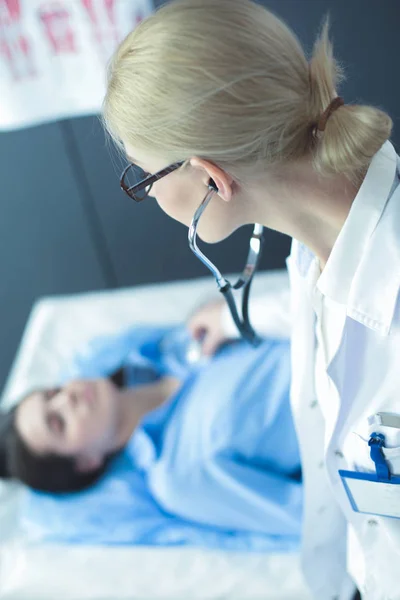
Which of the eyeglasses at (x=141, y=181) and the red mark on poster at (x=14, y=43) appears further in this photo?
the red mark on poster at (x=14, y=43)

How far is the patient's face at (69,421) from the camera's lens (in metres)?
1.69

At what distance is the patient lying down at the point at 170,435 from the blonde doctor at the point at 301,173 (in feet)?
1.76

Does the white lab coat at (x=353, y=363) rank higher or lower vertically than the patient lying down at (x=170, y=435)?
higher

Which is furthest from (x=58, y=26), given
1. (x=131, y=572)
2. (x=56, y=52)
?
(x=131, y=572)

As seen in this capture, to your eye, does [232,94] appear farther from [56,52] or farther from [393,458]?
[56,52]

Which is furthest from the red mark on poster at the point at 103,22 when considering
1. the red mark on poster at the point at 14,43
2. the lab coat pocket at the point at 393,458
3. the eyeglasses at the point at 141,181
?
the lab coat pocket at the point at 393,458

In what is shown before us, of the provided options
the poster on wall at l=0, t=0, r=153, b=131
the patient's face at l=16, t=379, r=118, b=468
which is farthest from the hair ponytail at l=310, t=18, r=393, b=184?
the patient's face at l=16, t=379, r=118, b=468

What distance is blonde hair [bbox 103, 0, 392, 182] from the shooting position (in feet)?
2.16

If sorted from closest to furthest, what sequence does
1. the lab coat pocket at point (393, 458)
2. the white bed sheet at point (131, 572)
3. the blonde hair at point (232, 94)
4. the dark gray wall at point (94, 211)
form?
the blonde hair at point (232, 94), the lab coat pocket at point (393, 458), the white bed sheet at point (131, 572), the dark gray wall at point (94, 211)

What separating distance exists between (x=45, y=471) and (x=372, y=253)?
1.26m

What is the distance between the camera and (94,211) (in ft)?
6.84

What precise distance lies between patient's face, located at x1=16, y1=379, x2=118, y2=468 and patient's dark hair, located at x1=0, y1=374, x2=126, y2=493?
0.02m

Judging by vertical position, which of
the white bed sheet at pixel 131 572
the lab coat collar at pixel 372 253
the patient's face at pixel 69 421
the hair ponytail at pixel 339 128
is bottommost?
the white bed sheet at pixel 131 572

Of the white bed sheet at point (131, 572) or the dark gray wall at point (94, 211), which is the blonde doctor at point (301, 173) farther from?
the dark gray wall at point (94, 211)
